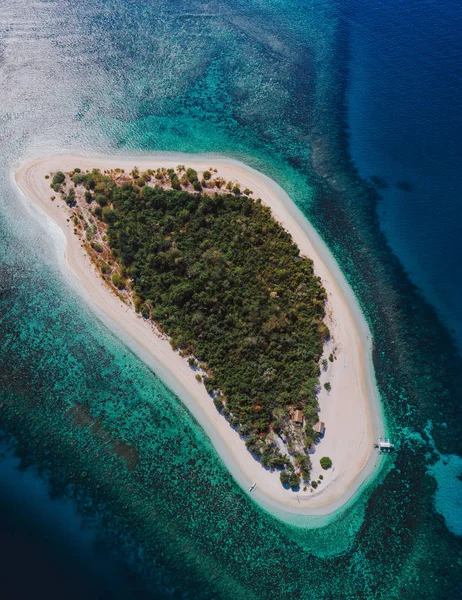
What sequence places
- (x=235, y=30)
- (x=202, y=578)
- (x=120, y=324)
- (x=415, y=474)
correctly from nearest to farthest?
(x=202, y=578)
(x=415, y=474)
(x=120, y=324)
(x=235, y=30)

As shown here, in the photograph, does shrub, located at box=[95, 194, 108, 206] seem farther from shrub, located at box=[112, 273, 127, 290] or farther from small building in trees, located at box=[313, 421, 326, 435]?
small building in trees, located at box=[313, 421, 326, 435]

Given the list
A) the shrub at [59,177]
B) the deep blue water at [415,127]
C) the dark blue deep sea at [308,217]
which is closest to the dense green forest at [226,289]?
the shrub at [59,177]

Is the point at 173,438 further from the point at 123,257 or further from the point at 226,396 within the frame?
the point at 123,257

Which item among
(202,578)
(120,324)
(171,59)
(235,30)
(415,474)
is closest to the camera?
(202,578)

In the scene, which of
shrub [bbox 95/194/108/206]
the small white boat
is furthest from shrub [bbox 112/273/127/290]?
the small white boat

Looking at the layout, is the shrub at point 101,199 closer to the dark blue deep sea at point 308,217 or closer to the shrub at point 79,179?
the shrub at point 79,179

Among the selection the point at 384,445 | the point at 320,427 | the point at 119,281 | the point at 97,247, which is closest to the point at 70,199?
the point at 97,247

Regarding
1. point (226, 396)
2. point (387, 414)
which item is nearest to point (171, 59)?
point (226, 396)
